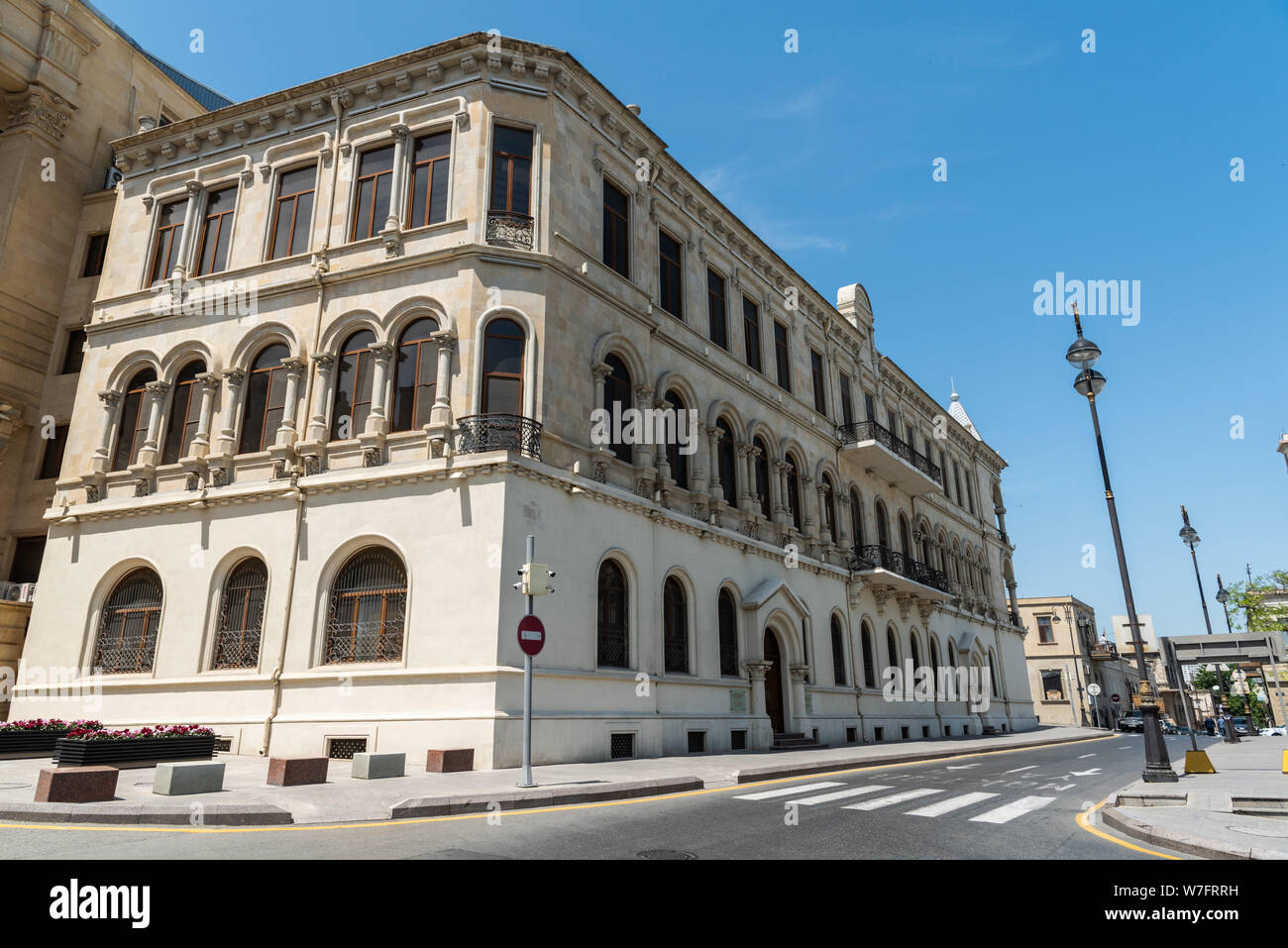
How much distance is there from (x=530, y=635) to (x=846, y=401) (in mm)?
26098

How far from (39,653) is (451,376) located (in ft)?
44.3

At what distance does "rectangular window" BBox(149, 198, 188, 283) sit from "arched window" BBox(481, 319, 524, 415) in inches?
460

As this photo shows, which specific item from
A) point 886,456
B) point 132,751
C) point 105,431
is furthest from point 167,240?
point 886,456

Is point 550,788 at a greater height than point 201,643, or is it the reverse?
point 201,643

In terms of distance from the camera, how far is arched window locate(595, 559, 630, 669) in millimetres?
18609

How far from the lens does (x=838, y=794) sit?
39.2 feet

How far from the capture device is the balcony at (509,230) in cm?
1902

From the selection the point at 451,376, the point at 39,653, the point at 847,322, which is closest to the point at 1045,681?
the point at 847,322

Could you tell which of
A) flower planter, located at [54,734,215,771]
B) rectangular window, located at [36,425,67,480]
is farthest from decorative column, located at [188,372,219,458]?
flower planter, located at [54,734,215,771]

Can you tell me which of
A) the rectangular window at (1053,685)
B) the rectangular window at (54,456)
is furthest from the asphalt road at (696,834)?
the rectangular window at (1053,685)

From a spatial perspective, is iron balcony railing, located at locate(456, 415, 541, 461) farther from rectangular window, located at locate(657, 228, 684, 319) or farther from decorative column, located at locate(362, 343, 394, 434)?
rectangular window, located at locate(657, 228, 684, 319)

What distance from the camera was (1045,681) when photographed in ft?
225
